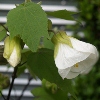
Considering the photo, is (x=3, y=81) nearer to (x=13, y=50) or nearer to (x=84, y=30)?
(x=13, y=50)

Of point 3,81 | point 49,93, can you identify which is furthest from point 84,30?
point 3,81

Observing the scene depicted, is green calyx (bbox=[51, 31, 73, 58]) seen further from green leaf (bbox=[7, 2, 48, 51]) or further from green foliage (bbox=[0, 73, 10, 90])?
green foliage (bbox=[0, 73, 10, 90])

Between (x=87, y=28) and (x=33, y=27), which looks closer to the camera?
(x=33, y=27)

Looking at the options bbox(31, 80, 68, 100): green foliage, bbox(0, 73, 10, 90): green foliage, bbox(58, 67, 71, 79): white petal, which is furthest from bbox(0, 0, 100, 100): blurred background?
bbox(58, 67, 71, 79): white petal

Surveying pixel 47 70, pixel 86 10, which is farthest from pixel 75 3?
pixel 47 70

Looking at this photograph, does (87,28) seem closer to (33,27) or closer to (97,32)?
(97,32)
